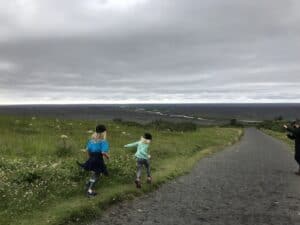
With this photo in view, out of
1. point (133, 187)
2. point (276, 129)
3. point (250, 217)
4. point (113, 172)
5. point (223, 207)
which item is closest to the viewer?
point (250, 217)

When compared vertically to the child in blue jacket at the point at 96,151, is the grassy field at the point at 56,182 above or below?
below

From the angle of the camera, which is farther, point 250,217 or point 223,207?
point 223,207

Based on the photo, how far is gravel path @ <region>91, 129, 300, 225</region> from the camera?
14891 millimetres

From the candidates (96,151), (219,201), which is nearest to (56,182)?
(96,151)

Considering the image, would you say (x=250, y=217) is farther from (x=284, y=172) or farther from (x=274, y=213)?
(x=284, y=172)

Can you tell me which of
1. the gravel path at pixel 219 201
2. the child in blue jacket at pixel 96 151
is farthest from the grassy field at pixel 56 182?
the child in blue jacket at pixel 96 151

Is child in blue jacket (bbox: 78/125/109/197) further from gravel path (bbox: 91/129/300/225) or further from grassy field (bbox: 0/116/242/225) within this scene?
gravel path (bbox: 91/129/300/225)

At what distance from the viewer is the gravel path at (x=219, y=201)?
1489 centimetres

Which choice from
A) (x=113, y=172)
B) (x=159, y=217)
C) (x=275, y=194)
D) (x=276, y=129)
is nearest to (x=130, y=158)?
(x=113, y=172)

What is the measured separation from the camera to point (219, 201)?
1778 centimetres

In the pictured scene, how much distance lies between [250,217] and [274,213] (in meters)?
1.12

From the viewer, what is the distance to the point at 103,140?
1681 centimetres

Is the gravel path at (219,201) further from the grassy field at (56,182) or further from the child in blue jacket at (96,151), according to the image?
the child in blue jacket at (96,151)

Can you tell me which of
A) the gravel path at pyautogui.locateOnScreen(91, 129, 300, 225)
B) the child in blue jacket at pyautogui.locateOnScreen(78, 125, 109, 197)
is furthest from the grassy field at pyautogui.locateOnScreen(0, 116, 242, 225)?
the child in blue jacket at pyautogui.locateOnScreen(78, 125, 109, 197)
